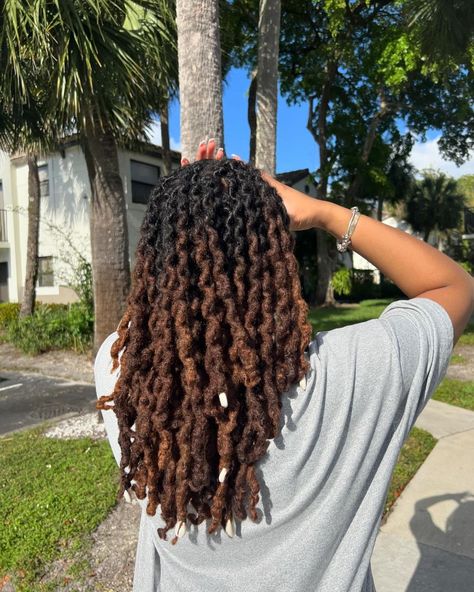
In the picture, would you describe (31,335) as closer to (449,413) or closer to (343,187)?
(449,413)

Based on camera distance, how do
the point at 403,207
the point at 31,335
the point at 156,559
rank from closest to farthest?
1. the point at 156,559
2. the point at 31,335
3. the point at 403,207

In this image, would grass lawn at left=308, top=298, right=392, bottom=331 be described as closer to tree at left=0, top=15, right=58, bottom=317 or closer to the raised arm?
tree at left=0, top=15, right=58, bottom=317

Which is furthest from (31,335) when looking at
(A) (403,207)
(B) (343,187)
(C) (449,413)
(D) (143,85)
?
(A) (403,207)

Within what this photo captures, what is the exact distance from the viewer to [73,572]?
276 cm

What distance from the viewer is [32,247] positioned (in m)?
12.7

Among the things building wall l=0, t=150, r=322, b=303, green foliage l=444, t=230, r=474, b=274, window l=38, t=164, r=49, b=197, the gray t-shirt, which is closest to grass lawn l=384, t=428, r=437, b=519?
the gray t-shirt

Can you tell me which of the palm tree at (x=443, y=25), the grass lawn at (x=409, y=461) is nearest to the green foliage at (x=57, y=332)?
the grass lawn at (x=409, y=461)

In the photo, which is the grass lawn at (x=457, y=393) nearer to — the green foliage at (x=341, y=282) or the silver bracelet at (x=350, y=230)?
the silver bracelet at (x=350, y=230)

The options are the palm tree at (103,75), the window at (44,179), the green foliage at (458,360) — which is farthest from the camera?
the window at (44,179)

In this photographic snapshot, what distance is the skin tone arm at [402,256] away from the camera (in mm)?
1156

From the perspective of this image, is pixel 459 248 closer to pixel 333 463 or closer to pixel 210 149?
pixel 210 149

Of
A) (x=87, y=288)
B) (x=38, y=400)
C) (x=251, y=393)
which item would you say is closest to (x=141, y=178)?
(x=87, y=288)

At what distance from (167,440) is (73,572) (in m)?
2.22

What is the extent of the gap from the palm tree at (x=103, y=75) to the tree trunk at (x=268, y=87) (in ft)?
3.25
